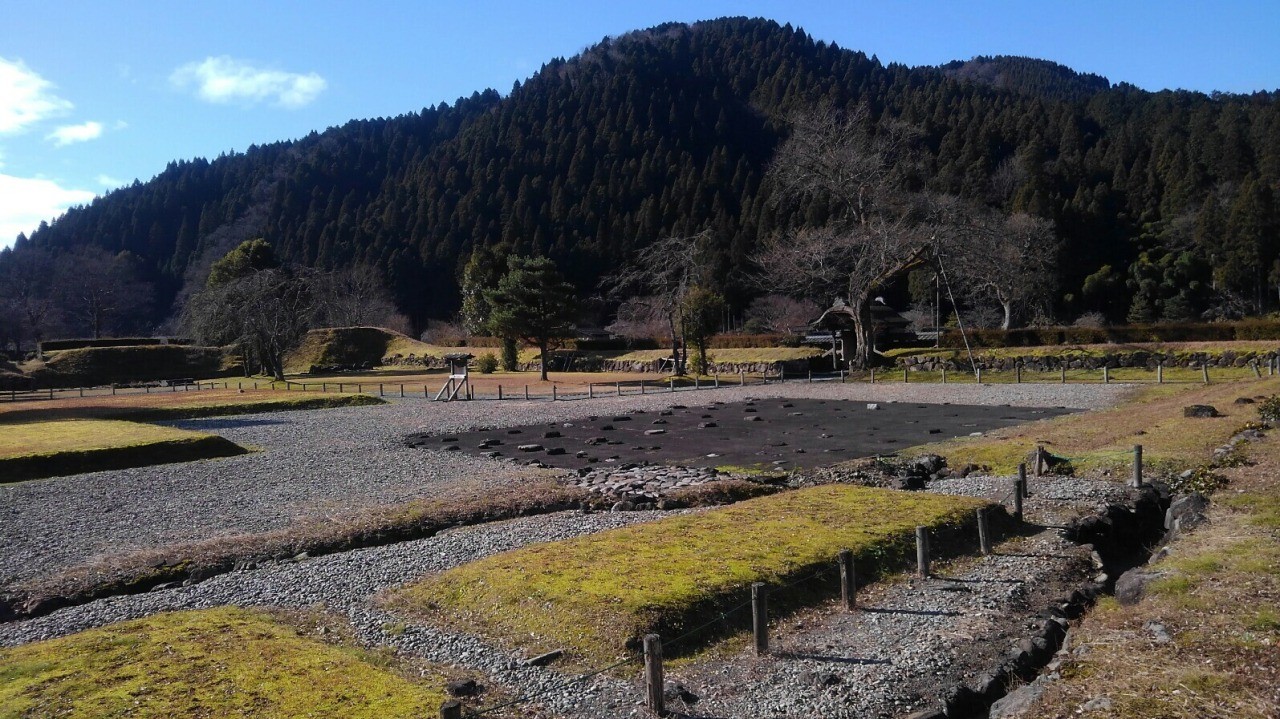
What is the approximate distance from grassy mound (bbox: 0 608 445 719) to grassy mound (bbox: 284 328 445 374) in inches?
2012

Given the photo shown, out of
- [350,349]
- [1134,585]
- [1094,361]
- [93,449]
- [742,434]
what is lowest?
[742,434]

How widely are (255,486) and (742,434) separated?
10.2 meters

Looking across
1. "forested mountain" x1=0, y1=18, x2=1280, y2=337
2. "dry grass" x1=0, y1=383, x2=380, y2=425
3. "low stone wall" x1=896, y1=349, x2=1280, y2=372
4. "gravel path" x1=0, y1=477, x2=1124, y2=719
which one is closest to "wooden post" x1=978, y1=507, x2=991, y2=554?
"gravel path" x1=0, y1=477, x2=1124, y2=719

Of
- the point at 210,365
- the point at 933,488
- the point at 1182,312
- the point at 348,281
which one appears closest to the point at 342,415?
the point at 933,488

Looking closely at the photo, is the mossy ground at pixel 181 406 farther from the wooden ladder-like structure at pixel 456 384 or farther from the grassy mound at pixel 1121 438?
the grassy mound at pixel 1121 438

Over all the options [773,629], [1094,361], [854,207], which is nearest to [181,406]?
[773,629]

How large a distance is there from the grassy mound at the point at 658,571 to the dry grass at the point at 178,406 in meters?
22.1

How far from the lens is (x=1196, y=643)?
5195 mm

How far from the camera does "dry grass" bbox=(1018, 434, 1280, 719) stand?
4.40m

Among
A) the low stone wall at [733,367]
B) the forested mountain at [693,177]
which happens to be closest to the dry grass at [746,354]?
the low stone wall at [733,367]

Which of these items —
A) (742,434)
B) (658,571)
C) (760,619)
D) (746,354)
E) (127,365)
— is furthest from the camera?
(127,365)

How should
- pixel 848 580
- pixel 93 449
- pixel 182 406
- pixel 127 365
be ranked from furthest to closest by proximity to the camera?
pixel 127 365 → pixel 182 406 → pixel 93 449 → pixel 848 580

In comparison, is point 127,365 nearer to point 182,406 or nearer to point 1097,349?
point 182,406

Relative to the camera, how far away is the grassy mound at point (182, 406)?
2483 cm
